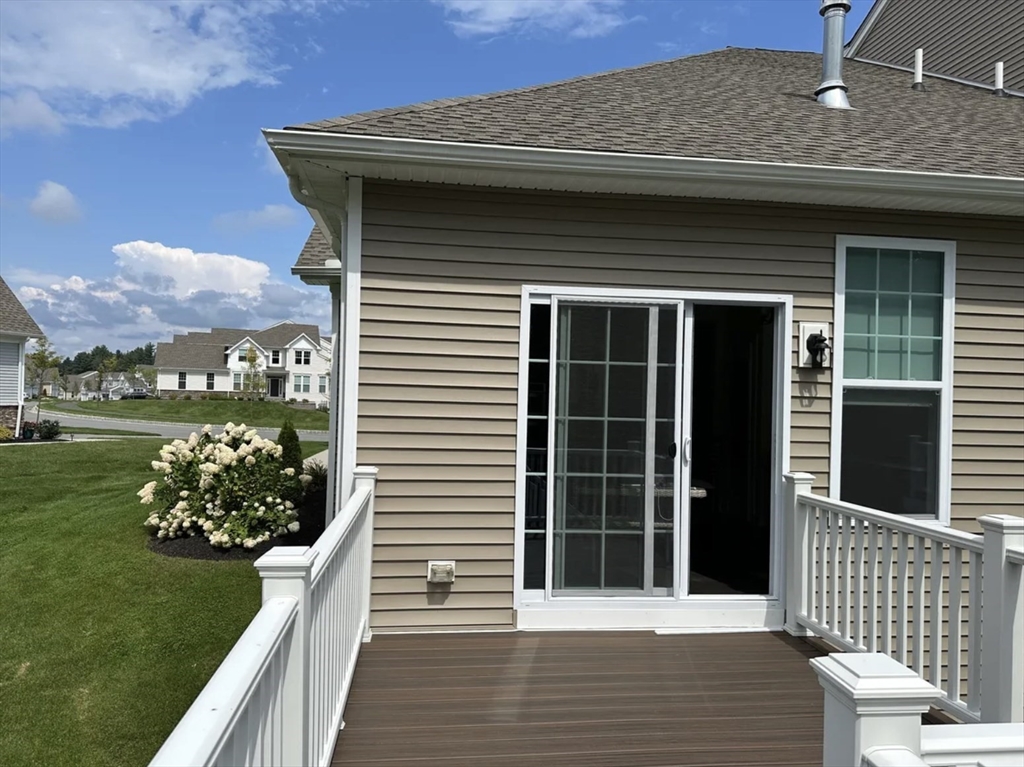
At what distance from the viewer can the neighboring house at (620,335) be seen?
4.17m

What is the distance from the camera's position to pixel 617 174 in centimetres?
401

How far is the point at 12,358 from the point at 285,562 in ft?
75.4

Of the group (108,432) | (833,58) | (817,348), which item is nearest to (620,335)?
(817,348)

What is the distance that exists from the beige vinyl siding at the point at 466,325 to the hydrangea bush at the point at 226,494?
10.7 feet

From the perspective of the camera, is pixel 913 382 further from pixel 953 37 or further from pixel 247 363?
pixel 247 363

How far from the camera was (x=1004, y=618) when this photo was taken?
2.90 meters

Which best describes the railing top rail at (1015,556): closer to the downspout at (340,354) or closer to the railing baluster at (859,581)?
the railing baluster at (859,581)

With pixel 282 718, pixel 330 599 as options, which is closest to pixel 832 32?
pixel 330 599

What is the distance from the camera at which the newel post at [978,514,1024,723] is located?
9.44ft

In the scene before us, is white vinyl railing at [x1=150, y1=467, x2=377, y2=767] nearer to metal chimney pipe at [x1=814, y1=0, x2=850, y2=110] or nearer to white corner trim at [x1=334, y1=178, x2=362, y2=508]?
white corner trim at [x1=334, y1=178, x2=362, y2=508]

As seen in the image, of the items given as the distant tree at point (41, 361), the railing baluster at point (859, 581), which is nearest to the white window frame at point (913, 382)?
the railing baluster at point (859, 581)

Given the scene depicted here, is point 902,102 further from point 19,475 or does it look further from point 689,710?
point 19,475

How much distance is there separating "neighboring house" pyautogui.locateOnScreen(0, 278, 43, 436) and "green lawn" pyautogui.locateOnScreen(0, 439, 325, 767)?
1377cm

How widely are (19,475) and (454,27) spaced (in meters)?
11.1
